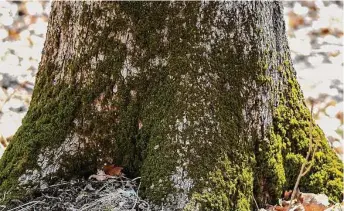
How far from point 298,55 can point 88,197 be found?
4284 mm

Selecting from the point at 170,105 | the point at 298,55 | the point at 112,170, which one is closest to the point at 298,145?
the point at 170,105

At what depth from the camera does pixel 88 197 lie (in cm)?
259

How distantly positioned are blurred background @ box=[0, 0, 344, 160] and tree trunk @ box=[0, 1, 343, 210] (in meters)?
1.54

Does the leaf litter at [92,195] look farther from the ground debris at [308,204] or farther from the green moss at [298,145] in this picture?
the green moss at [298,145]

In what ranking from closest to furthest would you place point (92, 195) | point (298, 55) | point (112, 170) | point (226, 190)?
point (226, 190) < point (92, 195) < point (112, 170) < point (298, 55)

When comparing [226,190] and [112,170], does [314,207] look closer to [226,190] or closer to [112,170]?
[226,190]

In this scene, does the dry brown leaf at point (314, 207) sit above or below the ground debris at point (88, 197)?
above

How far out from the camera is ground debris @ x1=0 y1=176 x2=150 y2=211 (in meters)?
2.50

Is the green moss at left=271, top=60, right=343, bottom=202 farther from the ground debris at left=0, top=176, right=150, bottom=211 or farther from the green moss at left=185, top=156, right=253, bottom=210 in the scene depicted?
the ground debris at left=0, top=176, right=150, bottom=211

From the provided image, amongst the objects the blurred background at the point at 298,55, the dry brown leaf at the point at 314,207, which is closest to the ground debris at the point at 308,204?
the dry brown leaf at the point at 314,207

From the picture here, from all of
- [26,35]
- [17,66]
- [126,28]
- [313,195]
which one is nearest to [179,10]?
[126,28]

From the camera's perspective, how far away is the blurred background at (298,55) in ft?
16.0

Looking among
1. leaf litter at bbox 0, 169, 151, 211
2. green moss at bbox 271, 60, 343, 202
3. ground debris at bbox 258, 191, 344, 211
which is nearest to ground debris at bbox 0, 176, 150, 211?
leaf litter at bbox 0, 169, 151, 211

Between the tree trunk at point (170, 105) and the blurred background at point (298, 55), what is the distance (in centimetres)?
154
